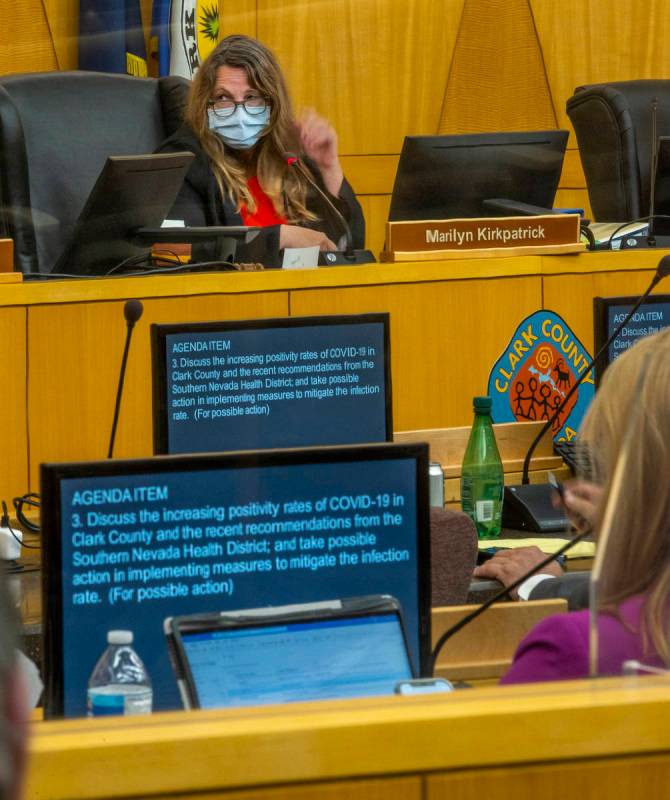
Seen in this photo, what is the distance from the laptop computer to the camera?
3.86 ft

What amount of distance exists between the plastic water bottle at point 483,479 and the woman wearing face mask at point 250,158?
1.17 m

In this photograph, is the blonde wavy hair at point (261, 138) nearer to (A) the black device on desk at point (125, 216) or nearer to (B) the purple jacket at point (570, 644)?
(A) the black device on desk at point (125, 216)

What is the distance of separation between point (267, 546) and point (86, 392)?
5.10 ft

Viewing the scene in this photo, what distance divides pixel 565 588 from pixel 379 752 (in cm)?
105

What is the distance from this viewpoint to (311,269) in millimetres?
3137

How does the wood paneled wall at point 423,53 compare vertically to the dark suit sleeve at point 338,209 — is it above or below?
above

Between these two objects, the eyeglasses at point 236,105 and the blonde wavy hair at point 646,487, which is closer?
the blonde wavy hair at point 646,487

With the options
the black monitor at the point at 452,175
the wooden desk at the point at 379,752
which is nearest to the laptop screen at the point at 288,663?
the wooden desk at the point at 379,752

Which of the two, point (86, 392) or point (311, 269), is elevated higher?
point (311, 269)

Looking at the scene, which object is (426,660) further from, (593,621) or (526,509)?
(526,509)

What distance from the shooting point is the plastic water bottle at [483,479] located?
8.30 ft

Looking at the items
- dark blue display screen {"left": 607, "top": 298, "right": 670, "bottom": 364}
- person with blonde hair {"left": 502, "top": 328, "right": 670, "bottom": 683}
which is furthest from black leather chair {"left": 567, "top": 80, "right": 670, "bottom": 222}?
person with blonde hair {"left": 502, "top": 328, "right": 670, "bottom": 683}

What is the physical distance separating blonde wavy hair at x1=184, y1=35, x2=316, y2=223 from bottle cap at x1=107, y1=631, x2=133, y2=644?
2527 mm

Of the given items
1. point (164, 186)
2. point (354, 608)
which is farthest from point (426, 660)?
point (164, 186)
